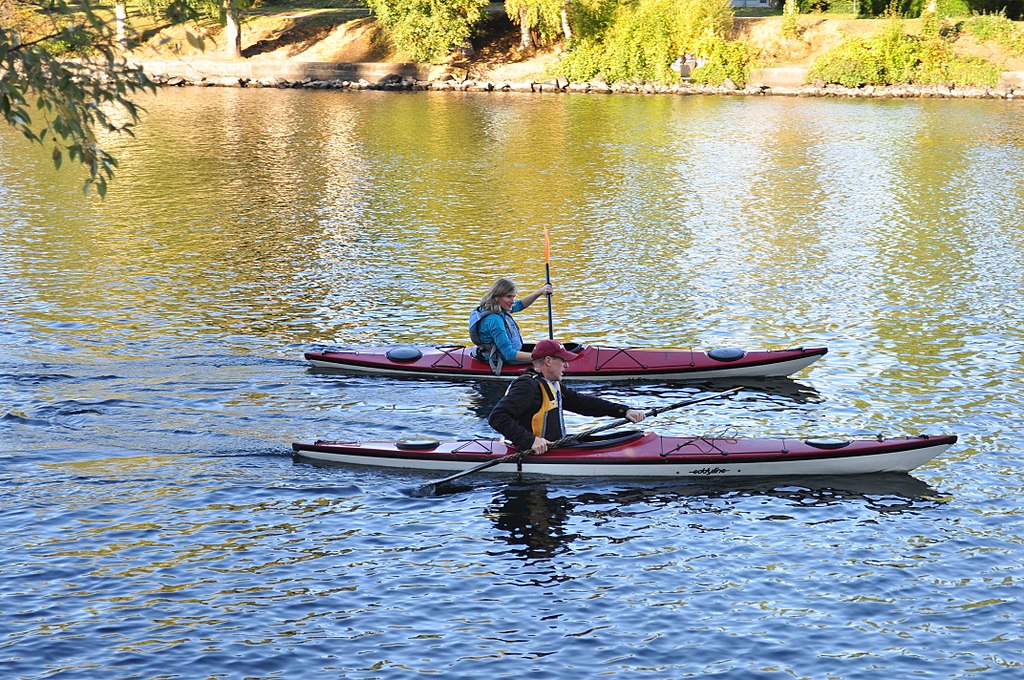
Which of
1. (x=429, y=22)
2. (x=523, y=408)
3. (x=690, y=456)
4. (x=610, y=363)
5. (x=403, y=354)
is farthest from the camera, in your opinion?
(x=429, y=22)

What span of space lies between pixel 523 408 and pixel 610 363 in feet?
11.9

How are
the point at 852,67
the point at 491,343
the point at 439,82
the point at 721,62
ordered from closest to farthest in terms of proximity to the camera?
the point at 491,343, the point at 852,67, the point at 721,62, the point at 439,82

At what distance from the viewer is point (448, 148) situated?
36.1 metres

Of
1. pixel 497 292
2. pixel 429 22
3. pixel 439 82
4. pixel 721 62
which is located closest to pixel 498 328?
pixel 497 292

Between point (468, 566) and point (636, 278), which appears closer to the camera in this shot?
point (468, 566)

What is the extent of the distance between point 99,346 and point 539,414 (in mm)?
7444

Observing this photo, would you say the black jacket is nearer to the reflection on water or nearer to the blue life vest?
the reflection on water

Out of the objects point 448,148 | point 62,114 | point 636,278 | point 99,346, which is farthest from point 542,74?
point 62,114

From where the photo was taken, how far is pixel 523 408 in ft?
40.3

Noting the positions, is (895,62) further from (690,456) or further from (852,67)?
(690,456)

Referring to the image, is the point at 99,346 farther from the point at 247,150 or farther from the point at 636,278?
the point at 247,150

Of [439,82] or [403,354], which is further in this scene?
[439,82]

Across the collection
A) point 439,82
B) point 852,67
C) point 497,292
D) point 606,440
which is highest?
point 439,82

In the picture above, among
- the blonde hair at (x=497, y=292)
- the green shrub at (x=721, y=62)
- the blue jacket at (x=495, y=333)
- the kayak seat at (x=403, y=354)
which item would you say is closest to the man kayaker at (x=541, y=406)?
the blonde hair at (x=497, y=292)
